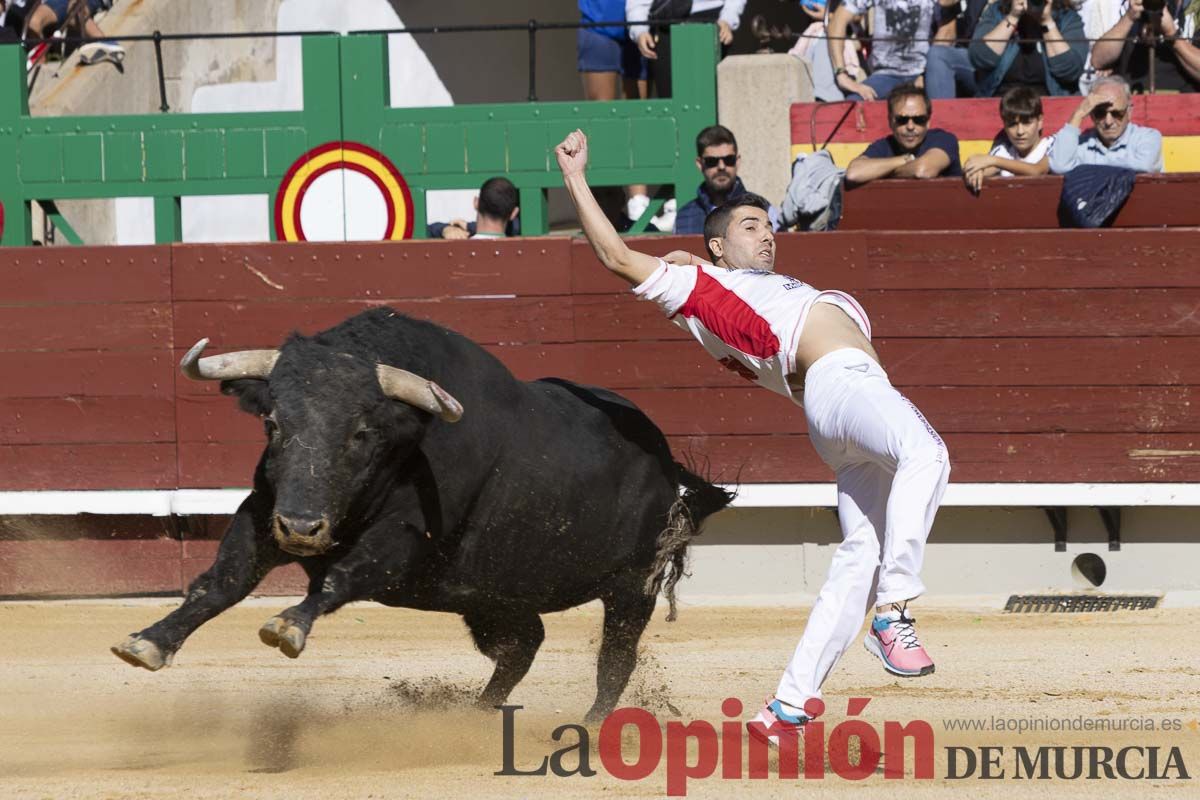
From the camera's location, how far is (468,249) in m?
7.80

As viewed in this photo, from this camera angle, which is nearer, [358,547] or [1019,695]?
[358,547]

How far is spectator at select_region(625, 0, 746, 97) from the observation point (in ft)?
29.6

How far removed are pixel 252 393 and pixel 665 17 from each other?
529 cm

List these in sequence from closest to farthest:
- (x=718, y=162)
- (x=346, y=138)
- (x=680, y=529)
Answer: (x=680, y=529)
(x=718, y=162)
(x=346, y=138)

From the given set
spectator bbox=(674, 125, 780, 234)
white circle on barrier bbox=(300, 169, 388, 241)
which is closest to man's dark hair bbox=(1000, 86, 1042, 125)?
spectator bbox=(674, 125, 780, 234)

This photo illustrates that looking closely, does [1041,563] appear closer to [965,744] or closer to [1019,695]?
[1019,695]

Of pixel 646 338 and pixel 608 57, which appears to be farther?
pixel 608 57

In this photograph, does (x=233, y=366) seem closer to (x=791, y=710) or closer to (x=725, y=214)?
(x=725, y=214)

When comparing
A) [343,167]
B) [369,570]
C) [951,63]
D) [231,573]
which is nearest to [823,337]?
[369,570]

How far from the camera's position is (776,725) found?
14.1 feet

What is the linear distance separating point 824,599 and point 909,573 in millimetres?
291

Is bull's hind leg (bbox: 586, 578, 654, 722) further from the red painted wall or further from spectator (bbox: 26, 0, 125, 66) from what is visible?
spectator (bbox: 26, 0, 125, 66)

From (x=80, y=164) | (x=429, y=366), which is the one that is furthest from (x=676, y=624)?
(x=80, y=164)

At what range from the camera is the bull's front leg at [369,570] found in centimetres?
427
